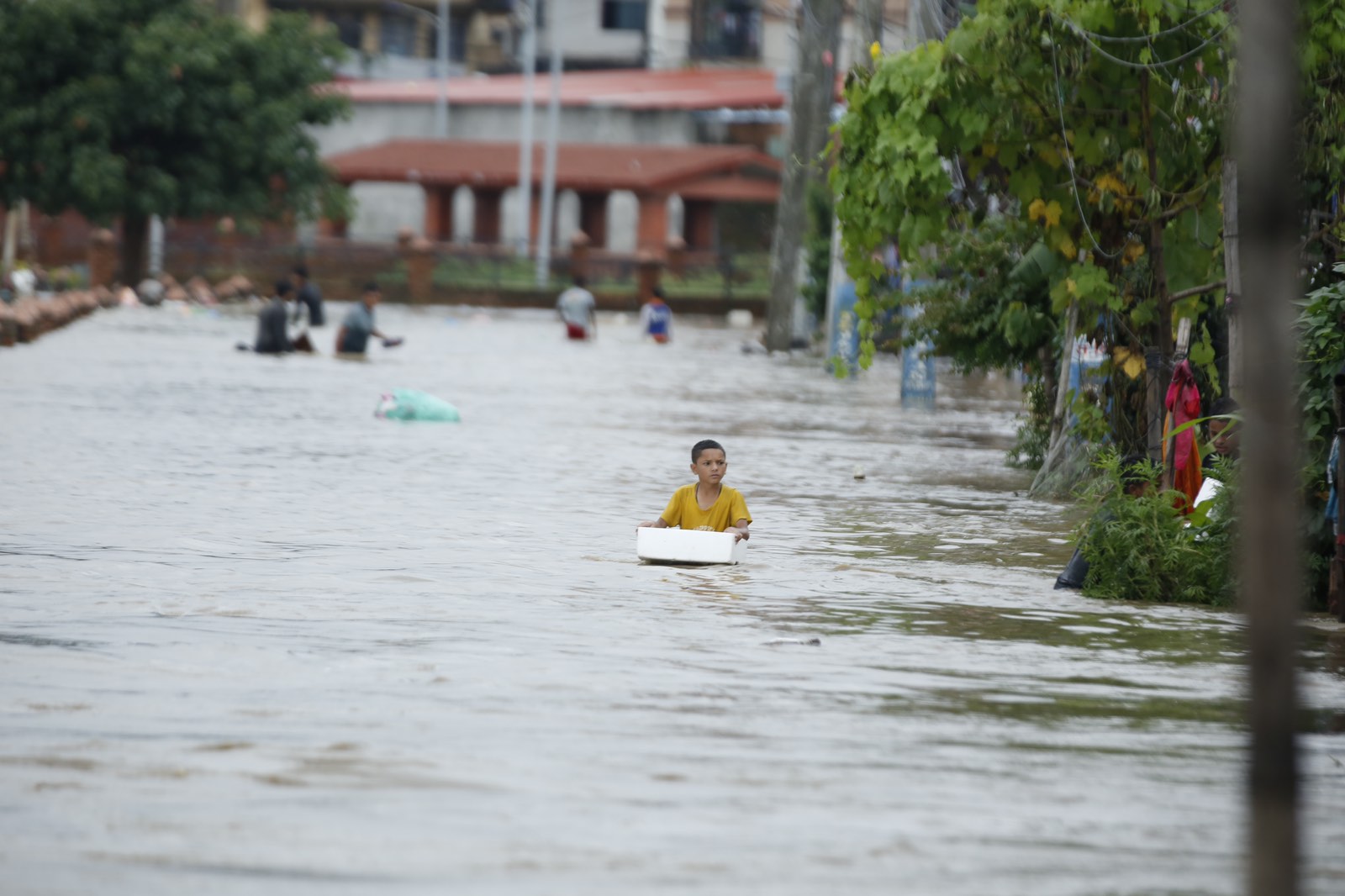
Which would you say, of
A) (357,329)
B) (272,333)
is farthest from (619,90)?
(357,329)

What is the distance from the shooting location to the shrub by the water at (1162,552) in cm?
1109

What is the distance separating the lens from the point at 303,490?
49.7ft

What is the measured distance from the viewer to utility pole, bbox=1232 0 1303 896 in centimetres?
373

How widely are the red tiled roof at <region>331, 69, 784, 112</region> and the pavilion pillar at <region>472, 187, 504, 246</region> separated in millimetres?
3981

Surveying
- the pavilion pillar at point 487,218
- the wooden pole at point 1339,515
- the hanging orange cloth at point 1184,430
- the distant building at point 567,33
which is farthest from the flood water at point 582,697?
the distant building at point 567,33

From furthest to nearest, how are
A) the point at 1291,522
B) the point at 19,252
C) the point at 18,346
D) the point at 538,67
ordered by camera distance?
the point at 538,67 → the point at 19,252 → the point at 18,346 → the point at 1291,522

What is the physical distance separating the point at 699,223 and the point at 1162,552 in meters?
57.9

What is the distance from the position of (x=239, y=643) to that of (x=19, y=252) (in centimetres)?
6035

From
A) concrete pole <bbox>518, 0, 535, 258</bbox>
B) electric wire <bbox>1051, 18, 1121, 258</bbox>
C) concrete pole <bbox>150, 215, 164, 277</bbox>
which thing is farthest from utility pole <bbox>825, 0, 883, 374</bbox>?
concrete pole <bbox>150, 215, 164, 277</bbox>

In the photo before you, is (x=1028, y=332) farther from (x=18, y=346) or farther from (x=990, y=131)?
(x=18, y=346)

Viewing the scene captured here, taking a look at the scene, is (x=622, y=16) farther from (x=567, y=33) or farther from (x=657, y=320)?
(x=657, y=320)

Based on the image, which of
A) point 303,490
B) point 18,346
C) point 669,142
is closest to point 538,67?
point 669,142

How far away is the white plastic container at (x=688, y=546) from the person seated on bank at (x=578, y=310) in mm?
31252

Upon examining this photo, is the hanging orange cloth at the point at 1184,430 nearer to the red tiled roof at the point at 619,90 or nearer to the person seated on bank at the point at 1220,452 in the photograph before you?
the person seated on bank at the point at 1220,452
